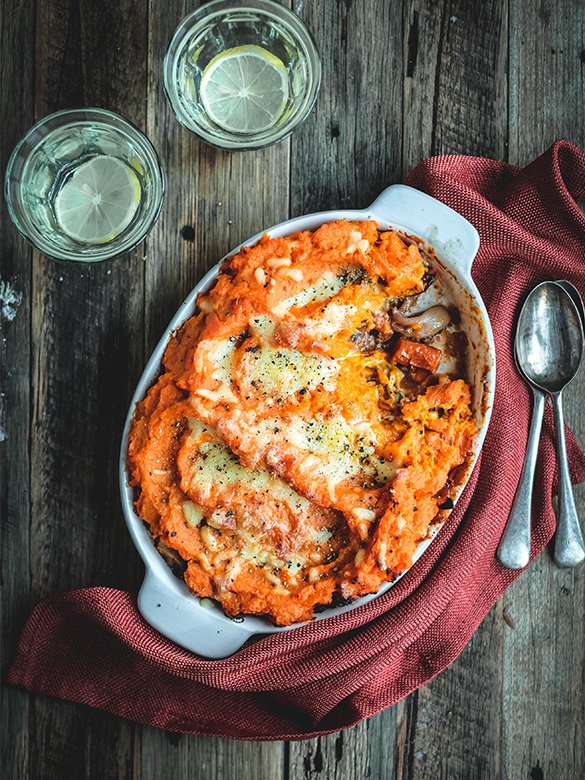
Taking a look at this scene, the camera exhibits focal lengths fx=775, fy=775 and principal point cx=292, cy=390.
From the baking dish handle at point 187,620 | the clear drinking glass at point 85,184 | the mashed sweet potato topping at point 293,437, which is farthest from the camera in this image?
the clear drinking glass at point 85,184

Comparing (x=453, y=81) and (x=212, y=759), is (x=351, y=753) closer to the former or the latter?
(x=212, y=759)

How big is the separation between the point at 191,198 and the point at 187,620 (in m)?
1.39

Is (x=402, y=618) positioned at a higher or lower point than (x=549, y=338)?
lower

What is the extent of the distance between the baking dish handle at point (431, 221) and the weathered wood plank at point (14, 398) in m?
1.24

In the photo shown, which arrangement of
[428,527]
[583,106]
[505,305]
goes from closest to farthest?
[428,527] → [505,305] → [583,106]

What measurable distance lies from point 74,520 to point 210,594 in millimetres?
629

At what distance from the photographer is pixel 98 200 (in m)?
2.54

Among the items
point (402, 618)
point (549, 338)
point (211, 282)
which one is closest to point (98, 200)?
point (211, 282)

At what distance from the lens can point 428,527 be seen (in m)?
2.30

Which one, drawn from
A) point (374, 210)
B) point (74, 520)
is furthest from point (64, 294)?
point (374, 210)

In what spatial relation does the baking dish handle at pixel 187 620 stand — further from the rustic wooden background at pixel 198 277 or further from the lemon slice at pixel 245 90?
the lemon slice at pixel 245 90

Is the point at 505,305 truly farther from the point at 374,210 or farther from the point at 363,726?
the point at 363,726

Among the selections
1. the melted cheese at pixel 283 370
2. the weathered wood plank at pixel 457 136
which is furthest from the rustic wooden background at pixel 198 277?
the melted cheese at pixel 283 370

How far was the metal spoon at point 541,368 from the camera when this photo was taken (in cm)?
255
